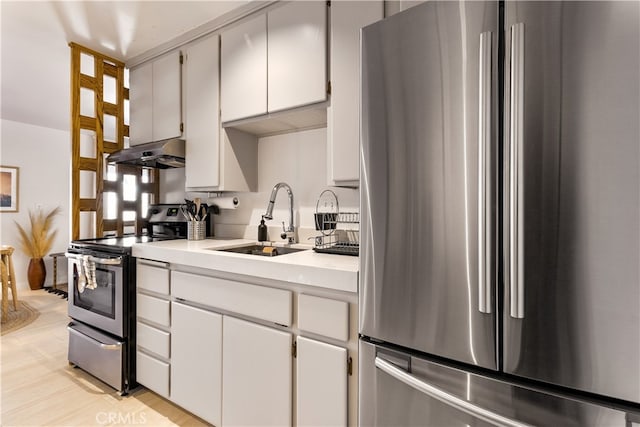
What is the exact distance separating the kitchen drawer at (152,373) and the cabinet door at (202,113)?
1133 mm

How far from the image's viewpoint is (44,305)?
391 centimetres

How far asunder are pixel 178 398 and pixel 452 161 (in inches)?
73.5

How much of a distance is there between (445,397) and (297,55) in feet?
5.62

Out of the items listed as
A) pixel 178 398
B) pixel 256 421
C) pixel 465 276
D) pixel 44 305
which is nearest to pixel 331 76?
pixel 465 276

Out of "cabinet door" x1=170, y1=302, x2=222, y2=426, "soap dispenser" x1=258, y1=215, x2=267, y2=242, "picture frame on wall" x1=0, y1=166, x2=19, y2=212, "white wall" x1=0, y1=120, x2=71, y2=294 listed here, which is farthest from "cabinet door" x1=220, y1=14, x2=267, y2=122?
"picture frame on wall" x1=0, y1=166, x2=19, y2=212

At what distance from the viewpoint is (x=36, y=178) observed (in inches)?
187

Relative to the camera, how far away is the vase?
4.61 metres

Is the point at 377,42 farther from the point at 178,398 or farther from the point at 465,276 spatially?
the point at 178,398

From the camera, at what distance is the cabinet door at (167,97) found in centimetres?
243

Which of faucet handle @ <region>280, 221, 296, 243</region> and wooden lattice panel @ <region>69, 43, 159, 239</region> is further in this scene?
wooden lattice panel @ <region>69, 43, 159, 239</region>

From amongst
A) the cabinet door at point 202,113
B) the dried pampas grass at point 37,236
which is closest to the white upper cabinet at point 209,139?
the cabinet door at point 202,113

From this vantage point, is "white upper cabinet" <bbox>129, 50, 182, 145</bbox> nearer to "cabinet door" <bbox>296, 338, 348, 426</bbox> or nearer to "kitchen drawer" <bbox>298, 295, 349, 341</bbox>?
"kitchen drawer" <bbox>298, 295, 349, 341</bbox>

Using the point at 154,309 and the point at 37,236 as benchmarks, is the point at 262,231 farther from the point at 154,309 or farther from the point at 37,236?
the point at 37,236

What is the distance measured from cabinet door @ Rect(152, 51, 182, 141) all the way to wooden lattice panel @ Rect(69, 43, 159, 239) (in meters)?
0.44
